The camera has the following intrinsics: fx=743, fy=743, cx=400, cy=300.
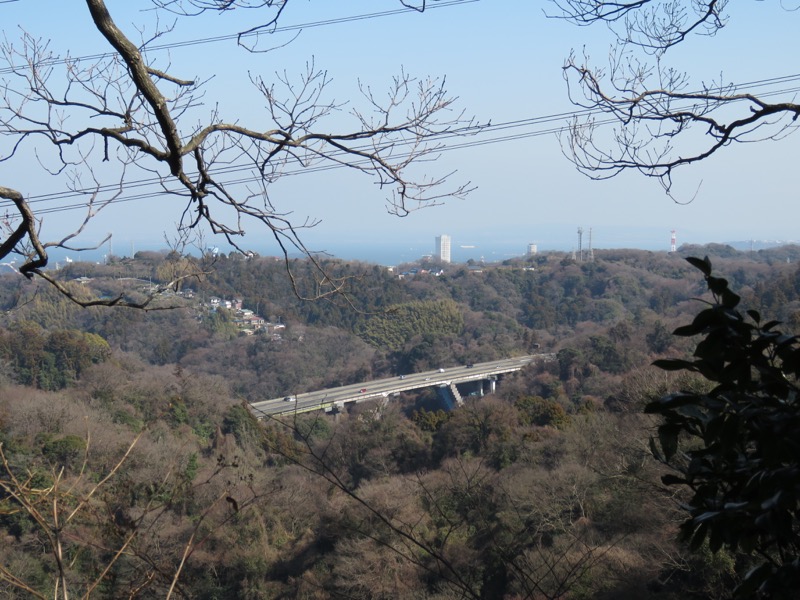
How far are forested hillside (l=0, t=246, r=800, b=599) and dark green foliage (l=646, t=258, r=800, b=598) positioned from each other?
9 cm

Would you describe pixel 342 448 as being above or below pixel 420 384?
above

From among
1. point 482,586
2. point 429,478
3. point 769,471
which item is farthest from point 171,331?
point 769,471

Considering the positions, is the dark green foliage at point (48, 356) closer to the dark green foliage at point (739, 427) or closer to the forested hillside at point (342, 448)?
the forested hillside at point (342, 448)

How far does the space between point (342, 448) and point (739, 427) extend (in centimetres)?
1313

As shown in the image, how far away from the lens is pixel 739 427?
98 centimetres

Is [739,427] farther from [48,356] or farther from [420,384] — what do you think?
[420,384]

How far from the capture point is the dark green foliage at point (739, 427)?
908mm

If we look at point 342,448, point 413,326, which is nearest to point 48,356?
point 342,448

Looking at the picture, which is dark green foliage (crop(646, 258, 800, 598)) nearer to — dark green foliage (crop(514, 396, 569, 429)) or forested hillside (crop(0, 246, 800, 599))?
forested hillside (crop(0, 246, 800, 599))

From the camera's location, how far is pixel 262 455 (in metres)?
15.3

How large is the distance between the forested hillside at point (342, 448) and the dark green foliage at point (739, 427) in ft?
0.28

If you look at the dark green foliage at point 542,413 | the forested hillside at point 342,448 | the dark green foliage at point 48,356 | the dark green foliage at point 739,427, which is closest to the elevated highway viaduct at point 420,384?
A: the forested hillside at point 342,448

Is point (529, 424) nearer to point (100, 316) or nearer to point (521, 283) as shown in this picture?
point (100, 316)

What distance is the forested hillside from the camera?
360 cm
